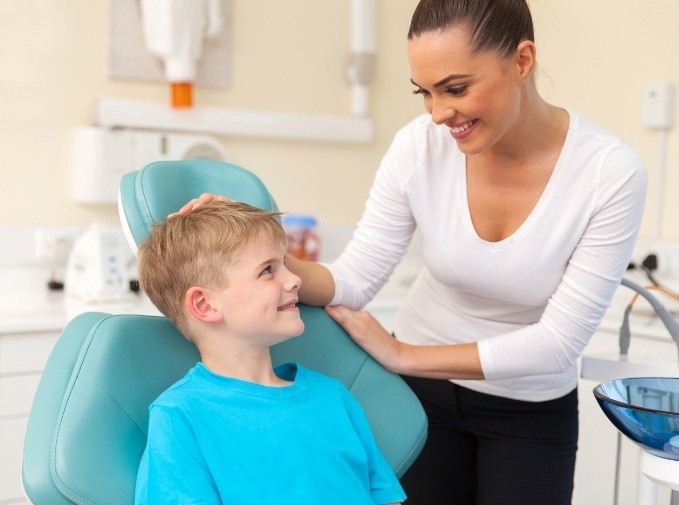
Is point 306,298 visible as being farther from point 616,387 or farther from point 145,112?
point 145,112

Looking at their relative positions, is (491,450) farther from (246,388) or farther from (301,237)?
(301,237)

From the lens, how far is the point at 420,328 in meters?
1.68

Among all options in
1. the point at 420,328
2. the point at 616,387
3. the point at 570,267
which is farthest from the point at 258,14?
the point at 616,387

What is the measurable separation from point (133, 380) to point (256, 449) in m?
0.21

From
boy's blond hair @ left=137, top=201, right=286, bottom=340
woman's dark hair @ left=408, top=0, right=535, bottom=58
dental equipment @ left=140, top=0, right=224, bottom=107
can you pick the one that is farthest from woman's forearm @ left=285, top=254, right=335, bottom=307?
dental equipment @ left=140, top=0, right=224, bottom=107

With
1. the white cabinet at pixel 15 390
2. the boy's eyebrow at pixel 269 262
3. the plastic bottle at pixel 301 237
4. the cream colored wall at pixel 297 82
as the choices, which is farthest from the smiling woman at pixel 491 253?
the cream colored wall at pixel 297 82

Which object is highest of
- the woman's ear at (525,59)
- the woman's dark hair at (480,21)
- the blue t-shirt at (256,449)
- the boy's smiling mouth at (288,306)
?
the woman's dark hair at (480,21)

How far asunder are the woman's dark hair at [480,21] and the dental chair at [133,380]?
0.42 m

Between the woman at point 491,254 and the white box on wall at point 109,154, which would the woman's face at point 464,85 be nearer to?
the woman at point 491,254

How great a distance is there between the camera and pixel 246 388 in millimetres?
1304

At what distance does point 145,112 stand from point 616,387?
182 cm

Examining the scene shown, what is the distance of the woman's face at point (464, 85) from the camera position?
133cm

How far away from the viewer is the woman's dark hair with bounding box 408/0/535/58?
133 centimetres

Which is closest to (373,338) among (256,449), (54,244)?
(256,449)
